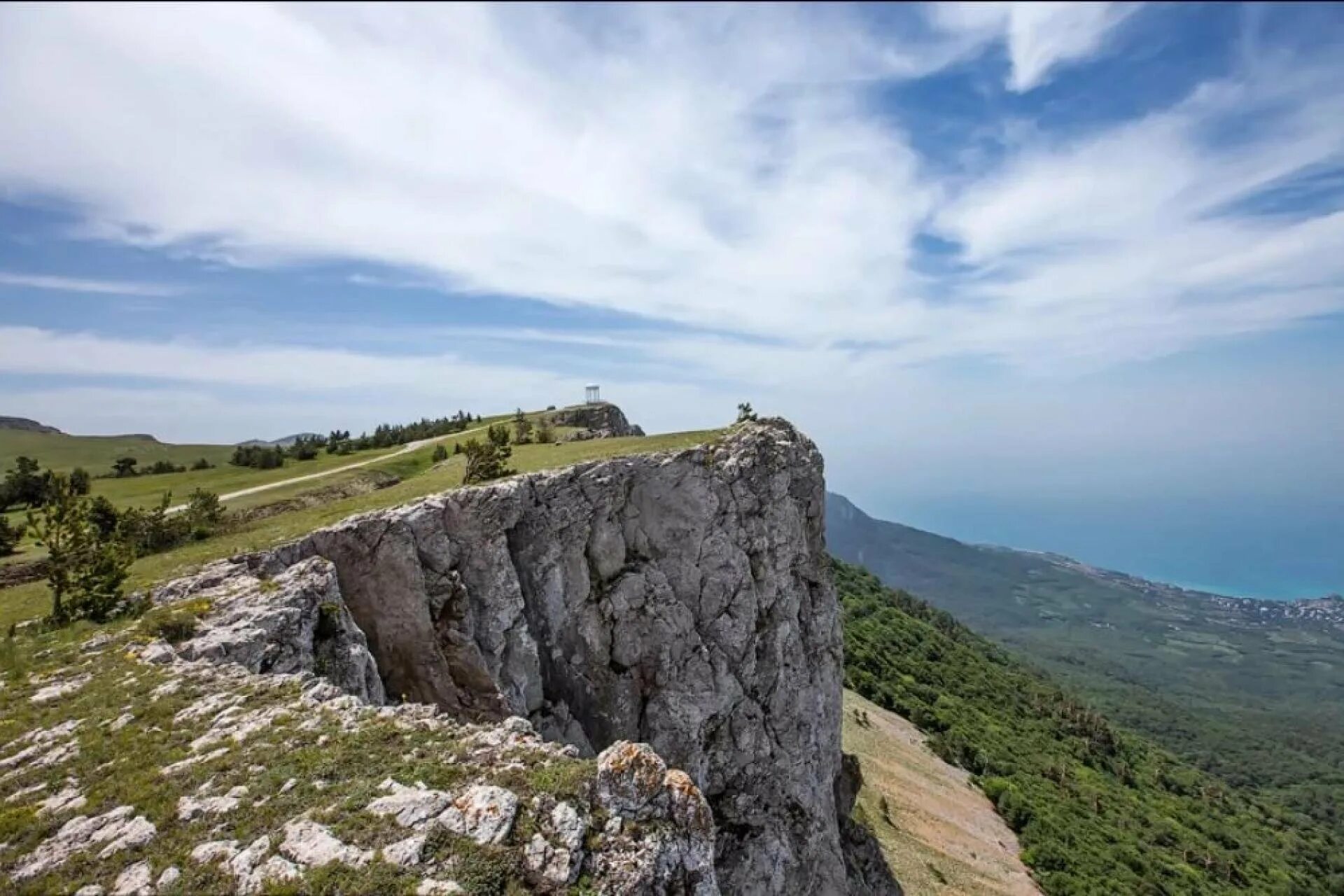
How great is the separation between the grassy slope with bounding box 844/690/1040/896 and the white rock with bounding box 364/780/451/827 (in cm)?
4320

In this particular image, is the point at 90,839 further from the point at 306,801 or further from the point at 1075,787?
the point at 1075,787

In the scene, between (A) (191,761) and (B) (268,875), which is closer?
(B) (268,875)

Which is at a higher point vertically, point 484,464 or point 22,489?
point 484,464

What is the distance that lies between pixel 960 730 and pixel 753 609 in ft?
222

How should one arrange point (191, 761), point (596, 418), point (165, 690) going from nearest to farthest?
point (191, 761) → point (165, 690) → point (596, 418)

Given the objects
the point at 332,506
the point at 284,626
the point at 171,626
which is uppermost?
the point at 332,506

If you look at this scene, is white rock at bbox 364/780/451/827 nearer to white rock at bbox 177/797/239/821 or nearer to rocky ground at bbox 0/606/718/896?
rocky ground at bbox 0/606/718/896

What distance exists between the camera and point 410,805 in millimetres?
12172

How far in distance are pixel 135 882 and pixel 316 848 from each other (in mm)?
2641

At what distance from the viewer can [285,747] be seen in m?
14.1

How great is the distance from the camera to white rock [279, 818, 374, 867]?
1079 centimetres

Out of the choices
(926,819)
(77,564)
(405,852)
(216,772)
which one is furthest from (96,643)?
(926,819)

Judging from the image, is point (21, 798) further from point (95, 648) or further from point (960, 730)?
point (960, 730)

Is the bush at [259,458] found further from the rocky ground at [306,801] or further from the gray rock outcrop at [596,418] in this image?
the rocky ground at [306,801]
